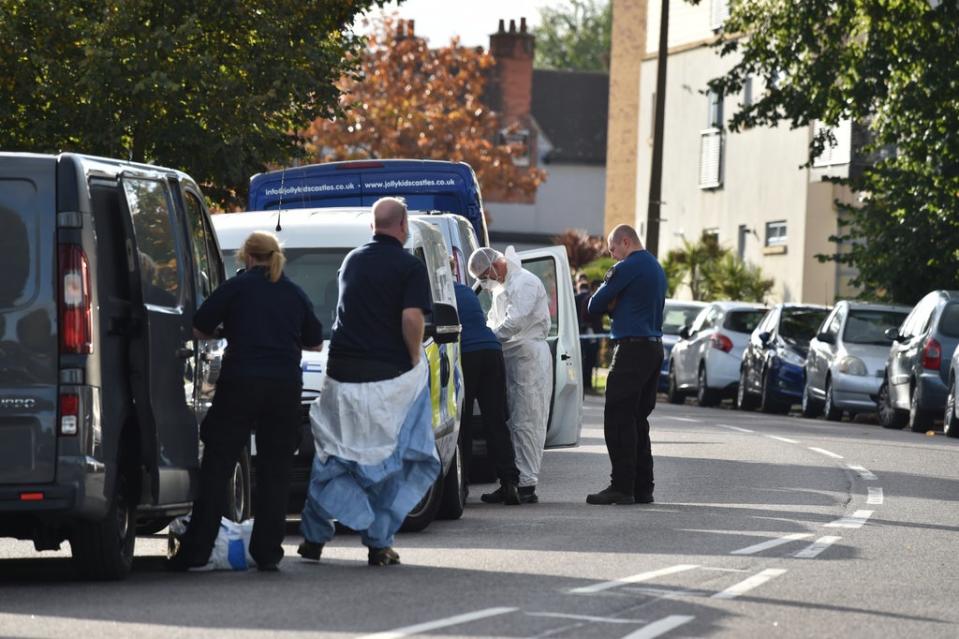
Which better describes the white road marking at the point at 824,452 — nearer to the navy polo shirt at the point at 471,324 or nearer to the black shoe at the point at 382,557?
the navy polo shirt at the point at 471,324

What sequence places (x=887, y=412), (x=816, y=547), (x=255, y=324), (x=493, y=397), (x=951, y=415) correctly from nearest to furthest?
(x=255, y=324)
(x=816, y=547)
(x=493, y=397)
(x=951, y=415)
(x=887, y=412)

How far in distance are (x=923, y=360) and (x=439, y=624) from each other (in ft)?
60.5

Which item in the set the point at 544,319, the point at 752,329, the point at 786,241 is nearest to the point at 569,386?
the point at 544,319

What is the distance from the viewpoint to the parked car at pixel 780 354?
32.2 metres

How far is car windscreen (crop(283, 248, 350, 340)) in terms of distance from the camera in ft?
47.0

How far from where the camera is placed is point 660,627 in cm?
906

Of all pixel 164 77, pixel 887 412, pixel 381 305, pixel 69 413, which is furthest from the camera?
pixel 887 412

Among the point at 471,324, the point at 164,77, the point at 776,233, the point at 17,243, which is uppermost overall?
the point at 164,77

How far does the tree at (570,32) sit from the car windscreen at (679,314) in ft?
274

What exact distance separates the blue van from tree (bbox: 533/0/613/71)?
102 meters

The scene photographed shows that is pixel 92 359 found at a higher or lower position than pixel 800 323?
higher

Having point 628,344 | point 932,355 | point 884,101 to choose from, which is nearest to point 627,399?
point 628,344

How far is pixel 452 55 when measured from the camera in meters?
71.4

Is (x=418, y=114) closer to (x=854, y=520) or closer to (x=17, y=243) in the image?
(x=854, y=520)
